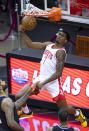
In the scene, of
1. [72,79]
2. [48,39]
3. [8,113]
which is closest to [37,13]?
[72,79]

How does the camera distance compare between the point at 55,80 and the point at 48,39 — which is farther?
the point at 48,39

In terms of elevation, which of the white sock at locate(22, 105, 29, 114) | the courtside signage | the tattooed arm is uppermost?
the tattooed arm

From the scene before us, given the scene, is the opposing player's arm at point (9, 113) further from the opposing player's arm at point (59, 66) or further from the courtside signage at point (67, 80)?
the courtside signage at point (67, 80)

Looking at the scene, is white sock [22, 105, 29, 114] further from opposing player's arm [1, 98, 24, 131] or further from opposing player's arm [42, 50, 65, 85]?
opposing player's arm [1, 98, 24, 131]

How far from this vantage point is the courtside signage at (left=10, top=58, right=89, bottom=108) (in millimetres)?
7980

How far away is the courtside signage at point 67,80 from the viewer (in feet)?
26.2

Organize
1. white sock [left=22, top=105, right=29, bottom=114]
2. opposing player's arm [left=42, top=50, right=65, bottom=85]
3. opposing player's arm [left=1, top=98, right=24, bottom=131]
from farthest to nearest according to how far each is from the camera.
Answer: white sock [left=22, top=105, right=29, bottom=114], opposing player's arm [left=42, top=50, right=65, bottom=85], opposing player's arm [left=1, top=98, right=24, bottom=131]

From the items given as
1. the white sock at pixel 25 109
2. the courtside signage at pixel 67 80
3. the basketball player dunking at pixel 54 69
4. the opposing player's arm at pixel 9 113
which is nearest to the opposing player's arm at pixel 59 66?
the basketball player dunking at pixel 54 69

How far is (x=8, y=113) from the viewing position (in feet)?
19.2

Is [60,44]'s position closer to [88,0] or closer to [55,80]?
[55,80]

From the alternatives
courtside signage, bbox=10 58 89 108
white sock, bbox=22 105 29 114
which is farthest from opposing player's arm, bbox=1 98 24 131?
courtside signage, bbox=10 58 89 108

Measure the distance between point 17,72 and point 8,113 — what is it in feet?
9.32

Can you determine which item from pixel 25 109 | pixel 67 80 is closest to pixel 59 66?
pixel 67 80

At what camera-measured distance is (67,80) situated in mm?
8141
